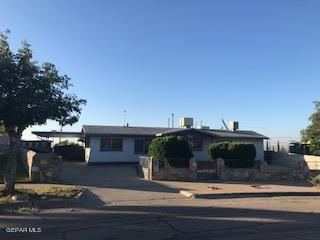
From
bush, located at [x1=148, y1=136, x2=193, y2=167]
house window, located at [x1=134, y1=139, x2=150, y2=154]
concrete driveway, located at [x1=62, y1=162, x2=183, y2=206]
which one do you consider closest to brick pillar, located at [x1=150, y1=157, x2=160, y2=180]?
bush, located at [x1=148, y1=136, x2=193, y2=167]

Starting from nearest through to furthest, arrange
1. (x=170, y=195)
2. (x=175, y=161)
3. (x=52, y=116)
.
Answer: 1. (x=52, y=116)
2. (x=170, y=195)
3. (x=175, y=161)

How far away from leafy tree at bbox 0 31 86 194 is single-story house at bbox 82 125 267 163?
18.8 meters

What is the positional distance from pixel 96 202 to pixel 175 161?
10514 mm

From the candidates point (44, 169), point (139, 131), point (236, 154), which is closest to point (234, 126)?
point (139, 131)

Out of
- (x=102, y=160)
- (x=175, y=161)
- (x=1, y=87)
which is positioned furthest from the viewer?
(x=102, y=160)

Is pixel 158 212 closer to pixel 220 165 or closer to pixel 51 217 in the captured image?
pixel 51 217

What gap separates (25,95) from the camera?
15.5 metres

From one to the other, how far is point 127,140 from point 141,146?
1.33 metres

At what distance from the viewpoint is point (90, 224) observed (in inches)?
442

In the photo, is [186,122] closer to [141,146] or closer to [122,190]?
[141,146]

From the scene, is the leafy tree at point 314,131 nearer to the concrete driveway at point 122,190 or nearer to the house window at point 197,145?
the house window at point 197,145

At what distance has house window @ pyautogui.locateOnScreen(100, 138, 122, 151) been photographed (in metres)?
36.2

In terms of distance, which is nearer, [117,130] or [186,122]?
[117,130]

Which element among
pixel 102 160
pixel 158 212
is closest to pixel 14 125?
pixel 158 212
